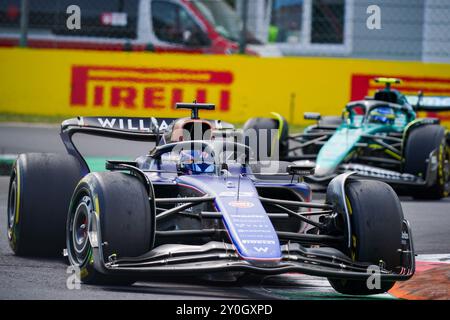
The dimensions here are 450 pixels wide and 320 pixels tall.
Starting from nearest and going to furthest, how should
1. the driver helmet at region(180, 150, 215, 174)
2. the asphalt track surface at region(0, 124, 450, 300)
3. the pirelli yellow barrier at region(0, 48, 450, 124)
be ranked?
the asphalt track surface at region(0, 124, 450, 300)
the driver helmet at region(180, 150, 215, 174)
the pirelli yellow barrier at region(0, 48, 450, 124)

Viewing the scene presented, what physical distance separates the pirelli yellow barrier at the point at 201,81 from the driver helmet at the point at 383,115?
507 cm

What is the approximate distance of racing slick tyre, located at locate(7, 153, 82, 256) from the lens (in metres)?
8.34

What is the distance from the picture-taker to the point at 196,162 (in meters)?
8.23

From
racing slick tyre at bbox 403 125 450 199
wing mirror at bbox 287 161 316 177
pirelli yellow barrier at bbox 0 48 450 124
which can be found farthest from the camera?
pirelli yellow barrier at bbox 0 48 450 124

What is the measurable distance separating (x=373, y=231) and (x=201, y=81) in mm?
12454

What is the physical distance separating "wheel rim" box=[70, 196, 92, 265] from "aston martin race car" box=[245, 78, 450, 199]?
5.40 meters

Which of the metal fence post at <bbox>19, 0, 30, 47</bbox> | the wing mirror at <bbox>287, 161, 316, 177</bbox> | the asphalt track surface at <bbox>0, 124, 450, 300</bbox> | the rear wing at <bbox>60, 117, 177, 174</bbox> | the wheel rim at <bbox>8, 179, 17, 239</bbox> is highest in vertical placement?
the metal fence post at <bbox>19, 0, 30, 47</bbox>

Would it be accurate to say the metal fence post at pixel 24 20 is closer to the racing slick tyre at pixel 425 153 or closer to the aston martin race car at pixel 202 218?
the racing slick tyre at pixel 425 153

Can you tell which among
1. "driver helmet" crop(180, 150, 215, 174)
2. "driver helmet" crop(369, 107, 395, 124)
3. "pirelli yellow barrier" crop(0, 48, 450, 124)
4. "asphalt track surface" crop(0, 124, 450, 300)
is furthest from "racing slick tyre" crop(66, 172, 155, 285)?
"pirelli yellow barrier" crop(0, 48, 450, 124)

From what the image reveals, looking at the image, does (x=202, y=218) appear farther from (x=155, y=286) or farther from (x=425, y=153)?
(x=425, y=153)

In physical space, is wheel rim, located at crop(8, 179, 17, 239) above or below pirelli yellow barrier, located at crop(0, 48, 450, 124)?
below

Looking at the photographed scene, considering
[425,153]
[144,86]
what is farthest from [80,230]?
[144,86]

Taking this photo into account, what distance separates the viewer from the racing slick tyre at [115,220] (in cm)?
701

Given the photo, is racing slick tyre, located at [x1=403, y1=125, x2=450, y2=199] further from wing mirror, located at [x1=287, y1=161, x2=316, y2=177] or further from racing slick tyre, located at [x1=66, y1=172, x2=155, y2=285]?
racing slick tyre, located at [x1=66, y1=172, x2=155, y2=285]
